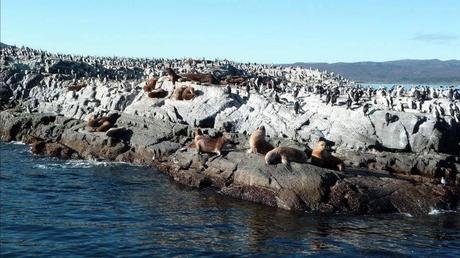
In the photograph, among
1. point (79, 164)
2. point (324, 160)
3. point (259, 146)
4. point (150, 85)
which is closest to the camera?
point (324, 160)

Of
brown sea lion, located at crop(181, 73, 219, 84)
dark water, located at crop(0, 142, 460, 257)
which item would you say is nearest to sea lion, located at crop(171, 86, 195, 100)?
brown sea lion, located at crop(181, 73, 219, 84)

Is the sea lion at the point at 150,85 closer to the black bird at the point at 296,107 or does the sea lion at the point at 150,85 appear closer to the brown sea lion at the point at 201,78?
the brown sea lion at the point at 201,78

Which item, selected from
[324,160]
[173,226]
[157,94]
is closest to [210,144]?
[324,160]

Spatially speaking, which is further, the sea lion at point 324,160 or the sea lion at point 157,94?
the sea lion at point 157,94

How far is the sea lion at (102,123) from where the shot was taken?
33.7 metres

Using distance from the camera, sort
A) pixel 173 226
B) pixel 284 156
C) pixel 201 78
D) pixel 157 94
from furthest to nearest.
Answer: pixel 201 78 < pixel 157 94 < pixel 284 156 < pixel 173 226

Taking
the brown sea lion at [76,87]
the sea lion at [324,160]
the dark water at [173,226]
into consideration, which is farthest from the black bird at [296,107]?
the brown sea lion at [76,87]

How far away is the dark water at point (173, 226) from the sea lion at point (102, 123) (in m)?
8.78

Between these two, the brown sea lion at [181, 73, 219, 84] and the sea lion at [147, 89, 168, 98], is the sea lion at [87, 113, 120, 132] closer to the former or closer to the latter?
the sea lion at [147, 89, 168, 98]

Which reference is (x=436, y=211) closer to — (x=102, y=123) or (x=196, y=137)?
(x=196, y=137)

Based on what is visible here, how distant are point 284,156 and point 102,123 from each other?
1561 centimetres

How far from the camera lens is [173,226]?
18.3 m

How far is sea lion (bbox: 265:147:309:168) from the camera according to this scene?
23312mm

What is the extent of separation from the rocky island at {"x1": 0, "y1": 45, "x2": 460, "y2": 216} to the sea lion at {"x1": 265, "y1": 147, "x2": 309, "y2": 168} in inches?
12.2
